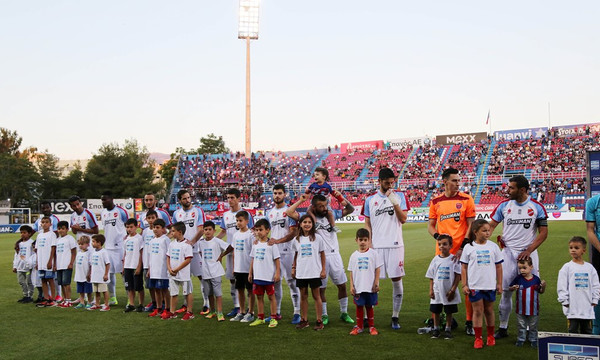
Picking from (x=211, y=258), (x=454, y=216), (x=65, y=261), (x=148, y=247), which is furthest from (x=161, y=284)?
(x=454, y=216)

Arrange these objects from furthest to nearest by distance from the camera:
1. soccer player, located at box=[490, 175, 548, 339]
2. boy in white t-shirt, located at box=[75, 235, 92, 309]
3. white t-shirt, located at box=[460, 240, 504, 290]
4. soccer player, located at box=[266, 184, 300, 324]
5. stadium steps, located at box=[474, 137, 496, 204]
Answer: stadium steps, located at box=[474, 137, 496, 204] → boy in white t-shirt, located at box=[75, 235, 92, 309] → soccer player, located at box=[266, 184, 300, 324] → soccer player, located at box=[490, 175, 548, 339] → white t-shirt, located at box=[460, 240, 504, 290]

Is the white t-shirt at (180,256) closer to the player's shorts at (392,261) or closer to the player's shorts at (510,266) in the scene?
the player's shorts at (392,261)

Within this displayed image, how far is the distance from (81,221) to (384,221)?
6.65m

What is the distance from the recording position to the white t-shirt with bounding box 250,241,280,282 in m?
8.29

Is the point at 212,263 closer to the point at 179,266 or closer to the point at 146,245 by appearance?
the point at 179,266

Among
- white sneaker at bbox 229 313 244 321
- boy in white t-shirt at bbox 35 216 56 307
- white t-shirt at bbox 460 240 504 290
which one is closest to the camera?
white t-shirt at bbox 460 240 504 290

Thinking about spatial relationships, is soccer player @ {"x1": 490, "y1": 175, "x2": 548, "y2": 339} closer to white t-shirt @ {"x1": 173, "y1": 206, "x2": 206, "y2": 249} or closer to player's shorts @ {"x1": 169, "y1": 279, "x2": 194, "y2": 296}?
player's shorts @ {"x1": 169, "y1": 279, "x2": 194, "y2": 296}

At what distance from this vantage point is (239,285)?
28.8 feet

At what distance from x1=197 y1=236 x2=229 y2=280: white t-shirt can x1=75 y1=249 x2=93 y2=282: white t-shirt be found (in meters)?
2.69

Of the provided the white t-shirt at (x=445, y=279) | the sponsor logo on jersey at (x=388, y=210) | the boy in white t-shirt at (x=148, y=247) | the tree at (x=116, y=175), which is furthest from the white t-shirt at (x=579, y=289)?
the tree at (x=116, y=175)

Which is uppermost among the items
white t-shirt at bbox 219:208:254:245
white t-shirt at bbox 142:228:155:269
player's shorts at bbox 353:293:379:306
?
white t-shirt at bbox 219:208:254:245

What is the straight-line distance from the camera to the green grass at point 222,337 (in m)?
6.49

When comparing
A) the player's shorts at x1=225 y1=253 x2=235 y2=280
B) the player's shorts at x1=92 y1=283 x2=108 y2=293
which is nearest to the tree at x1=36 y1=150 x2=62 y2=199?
the player's shorts at x1=92 y1=283 x2=108 y2=293

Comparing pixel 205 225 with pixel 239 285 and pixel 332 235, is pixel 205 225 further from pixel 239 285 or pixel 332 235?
pixel 332 235
